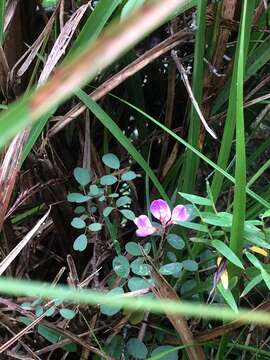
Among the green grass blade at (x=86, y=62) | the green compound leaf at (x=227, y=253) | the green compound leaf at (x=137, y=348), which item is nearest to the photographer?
the green grass blade at (x=86, y=62)

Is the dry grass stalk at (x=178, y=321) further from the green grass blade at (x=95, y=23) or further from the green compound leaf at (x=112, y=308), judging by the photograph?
the green grass blade at (x=95, y=23)

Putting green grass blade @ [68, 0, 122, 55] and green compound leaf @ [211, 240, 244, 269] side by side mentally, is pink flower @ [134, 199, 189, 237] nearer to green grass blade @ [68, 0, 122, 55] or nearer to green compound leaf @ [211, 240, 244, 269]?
green compound leaf @ [211, 240, 244, 269]

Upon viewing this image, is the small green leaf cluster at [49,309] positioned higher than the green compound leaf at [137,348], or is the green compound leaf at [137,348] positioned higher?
the small green leaf cluster at [49,309]

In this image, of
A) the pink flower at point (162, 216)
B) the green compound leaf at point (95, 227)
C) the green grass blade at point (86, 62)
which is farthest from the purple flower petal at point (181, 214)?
the green grass blade at point (86, 62)

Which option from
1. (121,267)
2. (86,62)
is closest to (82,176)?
(121,267)

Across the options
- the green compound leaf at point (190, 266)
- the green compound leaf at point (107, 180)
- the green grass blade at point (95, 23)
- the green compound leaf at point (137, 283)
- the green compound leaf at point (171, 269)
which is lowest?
the green compound leaf at point (190, 266)

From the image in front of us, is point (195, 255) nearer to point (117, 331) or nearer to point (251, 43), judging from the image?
point (117, 331)

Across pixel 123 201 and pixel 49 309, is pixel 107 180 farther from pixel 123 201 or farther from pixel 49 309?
pixel 49 309
